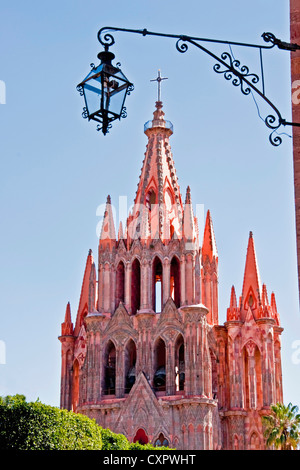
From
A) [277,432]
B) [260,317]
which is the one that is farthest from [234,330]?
[277,432]

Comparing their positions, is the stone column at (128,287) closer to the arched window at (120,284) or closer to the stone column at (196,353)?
the arched window at (120,284)

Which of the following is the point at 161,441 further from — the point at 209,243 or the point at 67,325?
the point at 209,243

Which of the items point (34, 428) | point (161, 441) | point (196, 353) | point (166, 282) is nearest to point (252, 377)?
point (196, 353)

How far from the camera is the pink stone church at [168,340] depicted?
146 feet

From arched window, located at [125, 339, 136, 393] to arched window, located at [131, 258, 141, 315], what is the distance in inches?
83.9

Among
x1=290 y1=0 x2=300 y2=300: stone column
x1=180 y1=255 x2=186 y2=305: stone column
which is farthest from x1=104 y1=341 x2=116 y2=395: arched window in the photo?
x1=290 y1=0 x2=300 y2=300: stone column

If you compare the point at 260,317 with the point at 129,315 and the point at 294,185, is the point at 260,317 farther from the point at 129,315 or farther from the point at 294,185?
the point at 294,185

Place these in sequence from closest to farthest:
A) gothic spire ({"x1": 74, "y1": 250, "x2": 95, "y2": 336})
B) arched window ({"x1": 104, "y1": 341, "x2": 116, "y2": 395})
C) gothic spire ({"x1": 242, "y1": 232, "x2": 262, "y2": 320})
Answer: arched window ({"x1": 104, "y1": 341, "x2": 116, "y2": 395}) → gothic spire ({"x1": 242, "y1": 232, "x2": 262, "y2": 320}) → gothic spire ({"x1": 74, "y1": 250, "x2": 95, "y2": 336})

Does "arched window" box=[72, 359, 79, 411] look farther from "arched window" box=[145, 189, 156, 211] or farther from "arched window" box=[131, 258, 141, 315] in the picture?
"arched window" box=[145, 189, 156, 211]

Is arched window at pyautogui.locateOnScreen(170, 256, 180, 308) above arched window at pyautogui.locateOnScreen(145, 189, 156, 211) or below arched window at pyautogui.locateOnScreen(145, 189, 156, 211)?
below

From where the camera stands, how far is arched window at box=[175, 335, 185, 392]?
4608 centimetres

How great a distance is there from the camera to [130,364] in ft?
156

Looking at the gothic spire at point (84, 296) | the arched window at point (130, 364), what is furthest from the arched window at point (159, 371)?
the gothic spire at point (84, 296)

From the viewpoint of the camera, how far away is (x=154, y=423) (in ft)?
145
